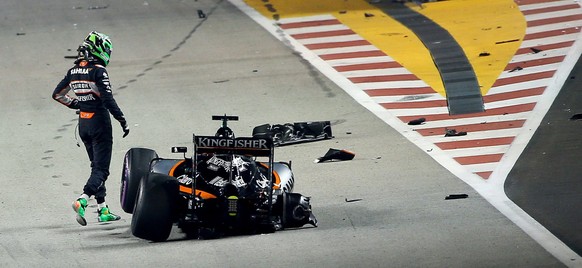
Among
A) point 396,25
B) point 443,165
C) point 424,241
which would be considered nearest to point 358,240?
point 424,241

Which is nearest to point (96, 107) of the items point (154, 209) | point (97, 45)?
point (97, 45)

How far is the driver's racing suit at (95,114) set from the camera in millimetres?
16219

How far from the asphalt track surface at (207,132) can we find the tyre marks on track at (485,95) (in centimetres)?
52

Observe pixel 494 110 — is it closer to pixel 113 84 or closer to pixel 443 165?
pixel 443 165

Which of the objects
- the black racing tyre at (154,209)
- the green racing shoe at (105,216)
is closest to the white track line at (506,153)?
the black racing tyre at (154,209)

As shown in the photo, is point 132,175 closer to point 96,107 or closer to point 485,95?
point 96,107

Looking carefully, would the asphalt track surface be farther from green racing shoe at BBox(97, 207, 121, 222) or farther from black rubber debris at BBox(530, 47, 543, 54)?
black rubber debris at BBox(530, 47, 543, 54)

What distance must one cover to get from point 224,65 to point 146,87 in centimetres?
162

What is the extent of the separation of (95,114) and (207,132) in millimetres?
4367

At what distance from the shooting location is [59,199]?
57.0ft

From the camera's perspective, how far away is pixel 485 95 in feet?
72.1

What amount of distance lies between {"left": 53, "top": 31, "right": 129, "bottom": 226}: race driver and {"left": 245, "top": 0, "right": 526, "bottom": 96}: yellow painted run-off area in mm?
7331

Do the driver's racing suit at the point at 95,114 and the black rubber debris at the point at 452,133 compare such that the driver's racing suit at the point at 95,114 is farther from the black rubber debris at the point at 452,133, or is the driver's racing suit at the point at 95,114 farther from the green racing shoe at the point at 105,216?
the black rubber debris at the point at 452,133

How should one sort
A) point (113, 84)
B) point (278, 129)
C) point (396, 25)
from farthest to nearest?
point (396, 25)
point (113, 84)
point (278, 129)
